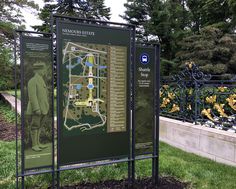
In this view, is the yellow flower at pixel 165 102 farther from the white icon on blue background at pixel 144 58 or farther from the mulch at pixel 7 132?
the mulch at pixel 7 132

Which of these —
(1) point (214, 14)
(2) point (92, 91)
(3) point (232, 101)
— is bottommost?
(3) point (232, 101)

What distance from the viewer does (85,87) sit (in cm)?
331

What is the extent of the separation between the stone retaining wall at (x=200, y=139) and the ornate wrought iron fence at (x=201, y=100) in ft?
0.90

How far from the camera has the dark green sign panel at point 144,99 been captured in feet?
12.4

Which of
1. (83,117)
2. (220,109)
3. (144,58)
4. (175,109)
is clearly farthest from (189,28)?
(83,117)

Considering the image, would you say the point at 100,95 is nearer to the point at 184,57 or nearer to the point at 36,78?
the point at 36,78

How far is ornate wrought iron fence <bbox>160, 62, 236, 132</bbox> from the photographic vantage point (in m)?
5.68

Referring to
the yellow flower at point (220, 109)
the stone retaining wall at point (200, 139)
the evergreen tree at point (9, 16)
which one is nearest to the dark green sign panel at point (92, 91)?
the stone retaining wall at point (200, 139)

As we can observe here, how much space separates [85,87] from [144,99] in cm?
90

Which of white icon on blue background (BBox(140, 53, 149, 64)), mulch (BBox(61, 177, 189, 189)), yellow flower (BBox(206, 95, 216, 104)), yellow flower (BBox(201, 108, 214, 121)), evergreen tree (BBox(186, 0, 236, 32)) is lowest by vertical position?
mulch (BBox(61, 177, 189, 189))

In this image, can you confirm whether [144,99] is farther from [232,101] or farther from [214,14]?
[214,14]

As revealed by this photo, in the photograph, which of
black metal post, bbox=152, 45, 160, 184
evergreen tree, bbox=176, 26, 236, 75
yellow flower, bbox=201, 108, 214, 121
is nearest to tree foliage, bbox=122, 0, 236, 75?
evergreen tree, bbox=176, 26, 236, 75

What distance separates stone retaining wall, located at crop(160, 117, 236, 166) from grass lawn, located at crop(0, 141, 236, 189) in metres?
0.18

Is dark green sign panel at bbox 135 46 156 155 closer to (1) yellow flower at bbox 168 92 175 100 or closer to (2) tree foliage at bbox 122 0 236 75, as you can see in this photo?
(1) yellow flower at bbox 168 92 175 100
